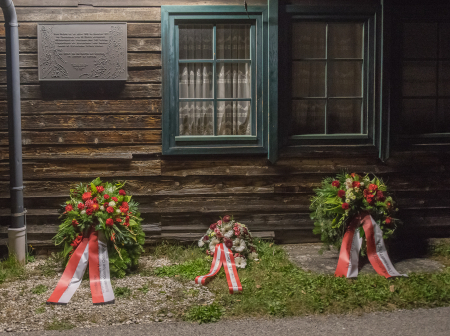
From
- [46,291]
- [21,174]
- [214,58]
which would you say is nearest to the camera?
[46,291]

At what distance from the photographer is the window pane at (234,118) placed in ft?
19.6

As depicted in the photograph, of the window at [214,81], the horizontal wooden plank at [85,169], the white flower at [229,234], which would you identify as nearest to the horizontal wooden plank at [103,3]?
the window at [214,81]

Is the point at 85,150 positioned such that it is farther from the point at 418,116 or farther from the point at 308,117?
the point at 418,116

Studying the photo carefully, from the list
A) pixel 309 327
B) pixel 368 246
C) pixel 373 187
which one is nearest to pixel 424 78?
pixel 373 187

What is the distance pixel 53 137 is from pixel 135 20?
169cm

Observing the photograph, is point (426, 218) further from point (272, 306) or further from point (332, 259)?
point (272, 306)

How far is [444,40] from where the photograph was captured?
20.0 ft

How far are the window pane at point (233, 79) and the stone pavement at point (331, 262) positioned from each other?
2.02 meters

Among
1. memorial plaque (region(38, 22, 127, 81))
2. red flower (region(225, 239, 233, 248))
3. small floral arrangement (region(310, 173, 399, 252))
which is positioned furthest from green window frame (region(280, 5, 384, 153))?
memorial plaque (region(38, 22, 127, 81))

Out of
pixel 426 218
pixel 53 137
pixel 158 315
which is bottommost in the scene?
pixel 158 315

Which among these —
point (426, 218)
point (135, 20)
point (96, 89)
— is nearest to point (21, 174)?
point (96, 89)

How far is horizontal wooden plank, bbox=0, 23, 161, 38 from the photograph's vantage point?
5648 millimetres

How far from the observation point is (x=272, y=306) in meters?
4.07

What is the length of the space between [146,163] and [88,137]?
0.75 m
